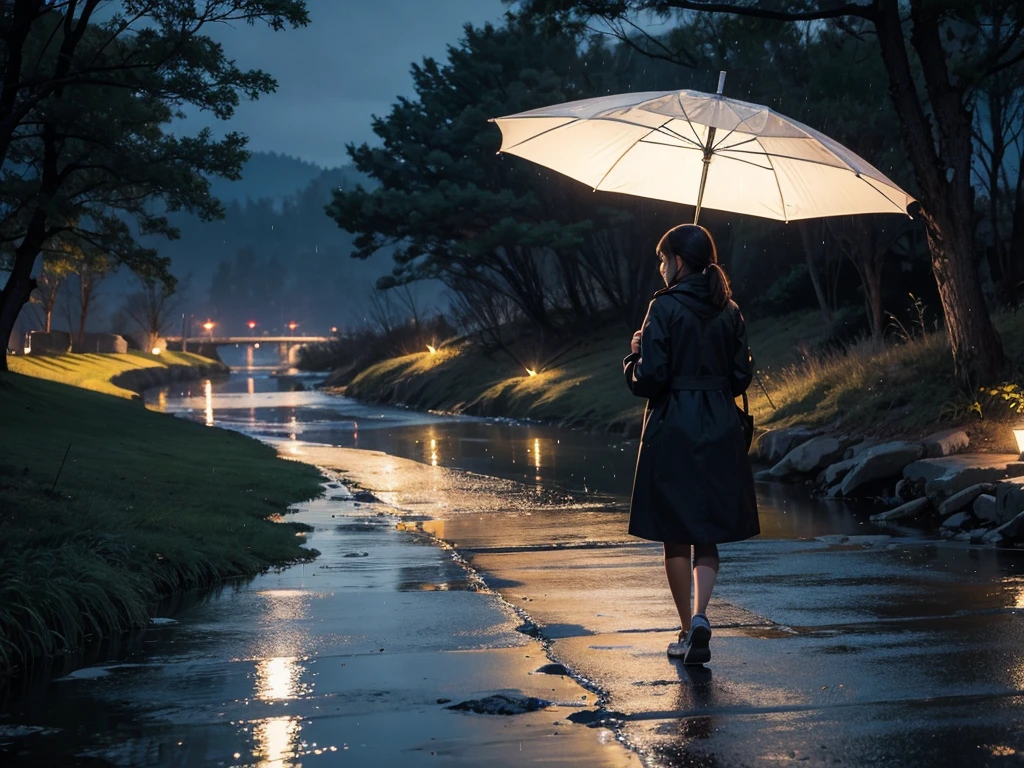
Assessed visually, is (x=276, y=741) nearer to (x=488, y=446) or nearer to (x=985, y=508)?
(x=985, y=508)

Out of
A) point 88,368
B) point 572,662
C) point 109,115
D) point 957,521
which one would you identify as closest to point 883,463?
point 957,521

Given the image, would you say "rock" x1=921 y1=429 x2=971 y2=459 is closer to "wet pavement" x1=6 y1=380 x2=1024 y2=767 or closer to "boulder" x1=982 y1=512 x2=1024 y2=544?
"wet pavement" x1=6 y1=380 x2=1024 y2=767

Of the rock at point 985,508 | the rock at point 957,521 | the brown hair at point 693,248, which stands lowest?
the rock at point 957,521

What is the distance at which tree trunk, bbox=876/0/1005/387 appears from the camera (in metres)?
15.0

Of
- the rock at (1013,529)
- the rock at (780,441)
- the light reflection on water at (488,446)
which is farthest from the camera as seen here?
the rock at (780,441)

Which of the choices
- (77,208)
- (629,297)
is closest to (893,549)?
(77,208)

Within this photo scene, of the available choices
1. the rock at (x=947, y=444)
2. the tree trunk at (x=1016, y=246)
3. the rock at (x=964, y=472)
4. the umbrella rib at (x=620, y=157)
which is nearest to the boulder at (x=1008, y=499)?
the rock at (x=964, y=472)

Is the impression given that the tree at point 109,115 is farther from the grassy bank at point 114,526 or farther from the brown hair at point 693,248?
the brown hair at point 693,248

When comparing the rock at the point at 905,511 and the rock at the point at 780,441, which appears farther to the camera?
the rock at the point at 780,441

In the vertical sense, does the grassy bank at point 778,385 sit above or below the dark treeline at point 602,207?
below

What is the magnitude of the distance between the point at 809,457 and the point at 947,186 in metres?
3.63

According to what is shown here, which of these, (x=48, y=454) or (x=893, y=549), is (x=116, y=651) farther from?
(x=48, y=454)

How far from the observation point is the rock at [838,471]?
587 inches

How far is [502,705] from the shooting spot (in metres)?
5.39
